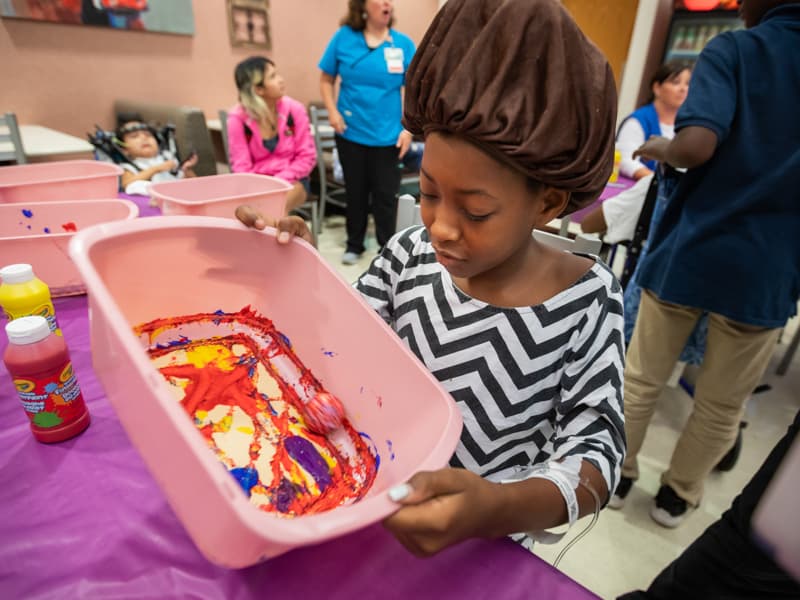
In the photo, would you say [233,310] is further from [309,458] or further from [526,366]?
[526,366]

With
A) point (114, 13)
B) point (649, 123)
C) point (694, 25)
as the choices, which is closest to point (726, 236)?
point (649, 123)

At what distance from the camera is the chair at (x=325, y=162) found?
3404mm

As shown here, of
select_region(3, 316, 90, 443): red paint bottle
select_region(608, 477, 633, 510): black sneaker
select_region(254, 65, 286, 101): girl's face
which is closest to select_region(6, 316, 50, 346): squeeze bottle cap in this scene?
select_region(3, 316, 90, 443): red paint bottle

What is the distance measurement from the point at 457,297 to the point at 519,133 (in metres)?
0.26

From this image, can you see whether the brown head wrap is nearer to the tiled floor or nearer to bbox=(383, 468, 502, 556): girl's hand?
bbox=(383, 468, 502, 556): girl's hand

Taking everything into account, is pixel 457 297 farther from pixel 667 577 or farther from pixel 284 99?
pixel 284 99

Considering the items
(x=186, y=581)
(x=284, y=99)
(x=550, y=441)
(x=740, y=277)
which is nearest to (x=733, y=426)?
(x=740, y=277)

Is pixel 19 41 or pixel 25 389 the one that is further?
pixel 19 41

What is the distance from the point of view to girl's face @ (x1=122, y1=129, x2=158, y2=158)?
275 cm

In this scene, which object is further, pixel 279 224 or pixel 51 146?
pixel 51 146

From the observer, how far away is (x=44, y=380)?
0.62 meters

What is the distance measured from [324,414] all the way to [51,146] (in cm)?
246

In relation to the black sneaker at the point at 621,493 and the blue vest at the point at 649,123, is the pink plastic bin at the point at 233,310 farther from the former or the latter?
the blue vest at the point at 649,123

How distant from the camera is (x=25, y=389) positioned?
621mm
